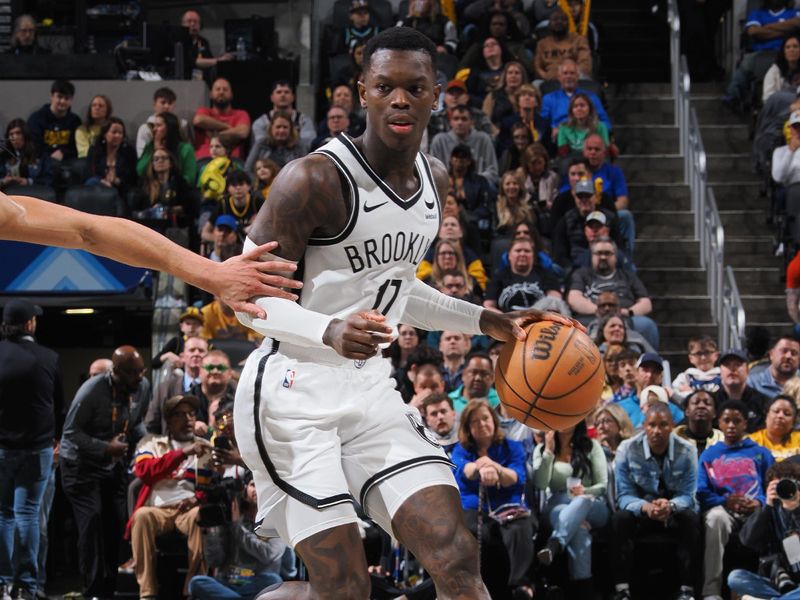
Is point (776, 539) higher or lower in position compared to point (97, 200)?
lower

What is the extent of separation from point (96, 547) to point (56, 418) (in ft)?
3.17

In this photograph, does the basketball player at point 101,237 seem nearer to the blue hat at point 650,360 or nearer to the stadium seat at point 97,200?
the blue hat at point 650,360

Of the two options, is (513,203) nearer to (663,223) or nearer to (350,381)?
(663,223)

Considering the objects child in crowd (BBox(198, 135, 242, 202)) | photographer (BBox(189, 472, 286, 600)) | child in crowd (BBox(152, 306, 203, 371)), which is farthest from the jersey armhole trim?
child in crowd (BBox(198, 135, 242, 202))

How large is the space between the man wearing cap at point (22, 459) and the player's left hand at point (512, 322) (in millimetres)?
4854

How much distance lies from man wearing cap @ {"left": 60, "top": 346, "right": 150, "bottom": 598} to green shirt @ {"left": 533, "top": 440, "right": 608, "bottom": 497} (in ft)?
9.27

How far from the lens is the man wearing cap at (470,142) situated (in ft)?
41.7

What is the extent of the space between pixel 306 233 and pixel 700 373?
651 centimetres

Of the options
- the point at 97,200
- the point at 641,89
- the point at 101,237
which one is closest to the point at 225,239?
the point at 97,200

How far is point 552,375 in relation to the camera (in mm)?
5020

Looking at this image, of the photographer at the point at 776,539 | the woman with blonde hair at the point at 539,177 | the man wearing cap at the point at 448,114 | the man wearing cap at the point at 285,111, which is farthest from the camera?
the man wearing cap at the point at 285,111

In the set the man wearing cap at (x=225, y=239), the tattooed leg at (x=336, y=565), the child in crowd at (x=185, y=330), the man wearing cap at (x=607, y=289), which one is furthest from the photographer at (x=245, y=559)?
the tattooed leg at (x=336, y=565)

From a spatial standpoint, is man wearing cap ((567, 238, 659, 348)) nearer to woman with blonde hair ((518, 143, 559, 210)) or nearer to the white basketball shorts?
woman with blonde hair ((518, 143, 559, 210))

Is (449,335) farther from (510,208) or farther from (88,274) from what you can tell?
(88,274)
